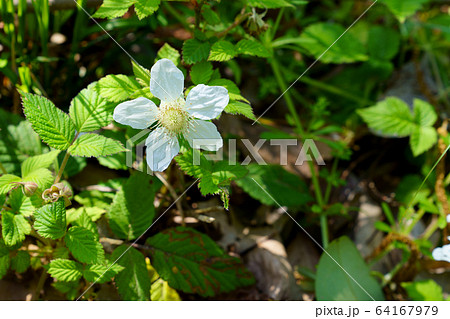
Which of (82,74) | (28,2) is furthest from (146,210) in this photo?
(28,2)

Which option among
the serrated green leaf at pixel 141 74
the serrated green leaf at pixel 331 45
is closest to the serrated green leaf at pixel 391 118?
the serrated green leaf at pixel 331 45

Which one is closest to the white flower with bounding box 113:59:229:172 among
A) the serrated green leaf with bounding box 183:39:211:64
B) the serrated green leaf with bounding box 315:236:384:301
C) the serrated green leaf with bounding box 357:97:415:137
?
the serrated green leaf with bounding box 183:39:211:64

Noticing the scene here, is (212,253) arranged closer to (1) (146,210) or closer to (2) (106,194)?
(1) (146,210)

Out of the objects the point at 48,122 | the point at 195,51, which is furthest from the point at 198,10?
the point at 48,122

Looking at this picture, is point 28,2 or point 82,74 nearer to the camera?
point 28,2

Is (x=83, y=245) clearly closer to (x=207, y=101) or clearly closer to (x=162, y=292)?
(x=162, y=292)

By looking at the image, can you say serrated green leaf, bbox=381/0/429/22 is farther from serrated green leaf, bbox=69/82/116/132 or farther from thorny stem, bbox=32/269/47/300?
thorny stem, bbox=32/269/47/300
